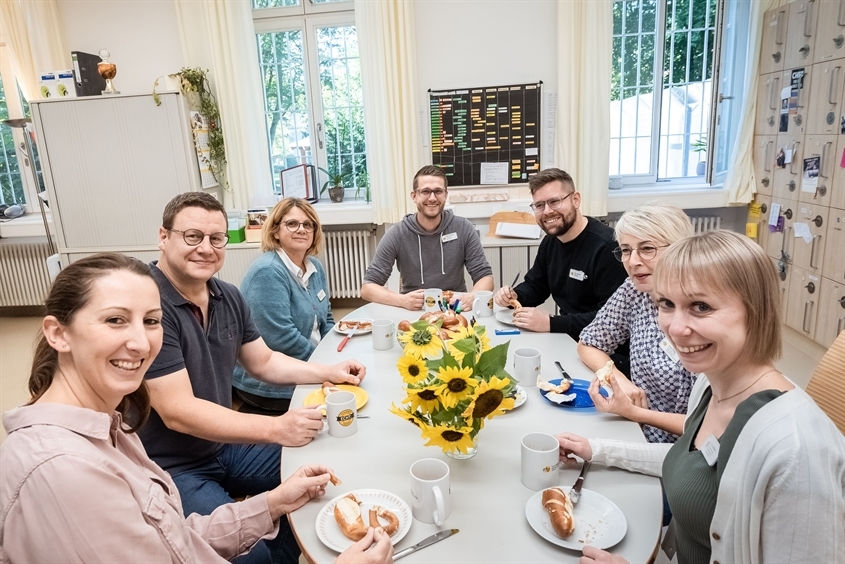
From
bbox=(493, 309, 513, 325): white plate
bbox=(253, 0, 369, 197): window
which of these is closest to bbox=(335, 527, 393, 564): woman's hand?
bbox=(493, 309, 513, 325): white plate

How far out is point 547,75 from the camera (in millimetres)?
4152

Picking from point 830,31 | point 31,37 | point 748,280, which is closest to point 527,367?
point 748,280

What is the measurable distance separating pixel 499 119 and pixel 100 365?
3.81 metres

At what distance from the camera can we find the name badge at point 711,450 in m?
0.97

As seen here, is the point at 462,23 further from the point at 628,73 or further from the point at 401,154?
the point at 628,73

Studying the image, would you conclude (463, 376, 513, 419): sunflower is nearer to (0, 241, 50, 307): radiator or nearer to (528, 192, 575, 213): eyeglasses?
(528, 192, 575, 213): eyeglasses

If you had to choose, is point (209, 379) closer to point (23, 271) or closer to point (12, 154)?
point (23, 271)

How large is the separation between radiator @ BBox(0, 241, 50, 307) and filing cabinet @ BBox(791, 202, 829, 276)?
239 inches

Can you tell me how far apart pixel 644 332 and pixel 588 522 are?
826 millimetres

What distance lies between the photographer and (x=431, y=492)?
1.00m

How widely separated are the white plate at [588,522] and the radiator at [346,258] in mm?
3697

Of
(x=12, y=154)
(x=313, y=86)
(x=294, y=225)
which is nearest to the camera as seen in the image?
(x=294, y=225)

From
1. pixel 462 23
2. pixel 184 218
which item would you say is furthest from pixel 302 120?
pixel 184 218

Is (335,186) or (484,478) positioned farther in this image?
(335,186)
